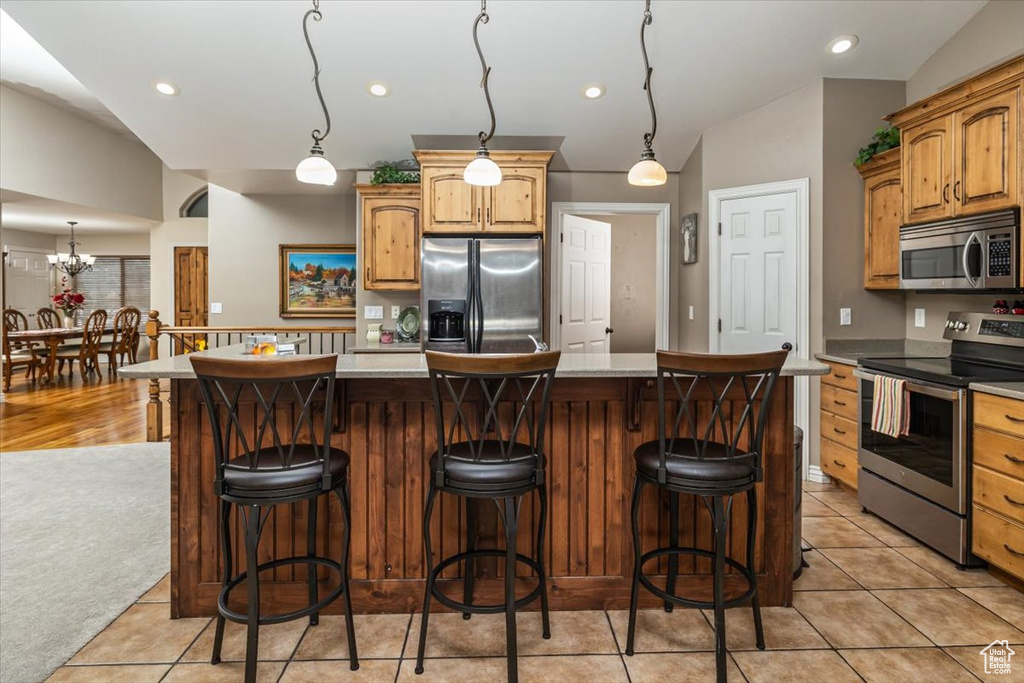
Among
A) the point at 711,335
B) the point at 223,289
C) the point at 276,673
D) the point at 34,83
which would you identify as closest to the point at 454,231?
the point at 711,335

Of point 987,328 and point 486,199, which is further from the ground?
point 486,199

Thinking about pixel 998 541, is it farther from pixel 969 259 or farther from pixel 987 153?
pixel 987 153

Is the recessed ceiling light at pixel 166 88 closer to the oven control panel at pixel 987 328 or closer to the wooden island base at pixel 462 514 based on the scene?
the wooden island base at pixel 462 514

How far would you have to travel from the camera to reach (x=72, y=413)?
610cm

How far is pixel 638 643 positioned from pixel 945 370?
7.15 feet

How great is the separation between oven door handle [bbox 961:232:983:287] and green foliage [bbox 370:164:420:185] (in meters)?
3.81

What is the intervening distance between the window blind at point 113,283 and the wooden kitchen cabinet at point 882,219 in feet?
37.8

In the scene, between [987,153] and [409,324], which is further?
[409,324]

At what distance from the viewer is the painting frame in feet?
15.7

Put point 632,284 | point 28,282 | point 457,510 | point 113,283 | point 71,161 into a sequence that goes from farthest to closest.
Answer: point 113,283 → point 28,282 → point 71,161 → point 632,284 → point 457,510

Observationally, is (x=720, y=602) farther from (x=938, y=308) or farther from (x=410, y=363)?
(x=938, y=308)

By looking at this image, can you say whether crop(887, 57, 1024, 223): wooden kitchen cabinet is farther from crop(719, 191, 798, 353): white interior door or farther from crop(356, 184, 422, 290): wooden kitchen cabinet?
crop(356, 184, 422, 290): wooden kitchen cabinet

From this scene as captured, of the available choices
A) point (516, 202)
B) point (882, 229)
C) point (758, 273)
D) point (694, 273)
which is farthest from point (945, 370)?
point (516, 202)

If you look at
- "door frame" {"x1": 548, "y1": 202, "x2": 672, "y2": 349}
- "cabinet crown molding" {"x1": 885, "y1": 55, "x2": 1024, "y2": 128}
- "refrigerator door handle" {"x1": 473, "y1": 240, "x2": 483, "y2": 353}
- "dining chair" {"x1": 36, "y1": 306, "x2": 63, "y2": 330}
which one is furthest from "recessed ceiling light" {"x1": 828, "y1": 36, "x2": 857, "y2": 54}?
"dining chair" {"x1": 36, "y1": 306, "x2": 63, "y2": 330}
